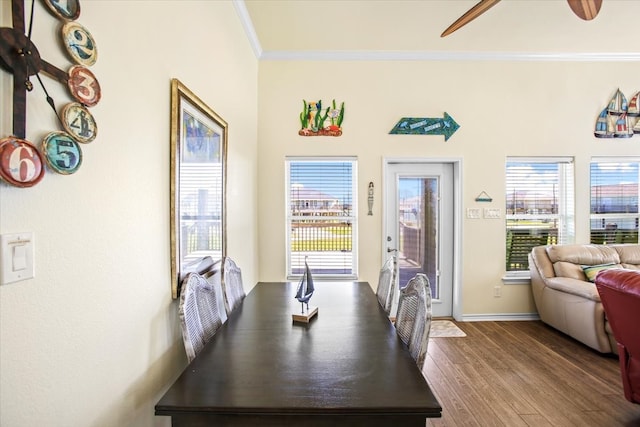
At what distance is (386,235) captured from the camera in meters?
3.86

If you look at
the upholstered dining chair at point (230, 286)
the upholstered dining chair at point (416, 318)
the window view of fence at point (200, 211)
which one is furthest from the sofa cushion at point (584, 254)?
the window view of fence at point (200, 211)

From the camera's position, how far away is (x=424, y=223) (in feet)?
13.1

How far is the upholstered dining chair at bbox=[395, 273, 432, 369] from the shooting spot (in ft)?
4.60

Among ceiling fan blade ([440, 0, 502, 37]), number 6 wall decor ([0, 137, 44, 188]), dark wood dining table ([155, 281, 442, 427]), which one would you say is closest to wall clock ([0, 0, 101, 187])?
number 6 wall decor ([0, 137, 44, 188])

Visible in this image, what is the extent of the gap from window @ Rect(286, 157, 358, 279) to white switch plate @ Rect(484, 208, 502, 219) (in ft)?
5.23

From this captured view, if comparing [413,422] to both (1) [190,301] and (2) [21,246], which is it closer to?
(1) [190,301]

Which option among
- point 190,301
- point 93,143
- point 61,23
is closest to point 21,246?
point 93,143

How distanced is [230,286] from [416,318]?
122 centimetres

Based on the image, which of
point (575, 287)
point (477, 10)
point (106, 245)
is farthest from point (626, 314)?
point (106, 245)

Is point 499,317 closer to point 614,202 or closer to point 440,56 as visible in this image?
point 614,202

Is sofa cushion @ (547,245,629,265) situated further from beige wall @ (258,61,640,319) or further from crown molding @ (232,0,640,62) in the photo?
crown molding @ (232,0,640,62)

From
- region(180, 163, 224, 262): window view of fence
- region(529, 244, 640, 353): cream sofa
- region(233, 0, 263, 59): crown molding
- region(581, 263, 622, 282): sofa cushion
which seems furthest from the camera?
region(581, 263, 622, 282): sofa cushion

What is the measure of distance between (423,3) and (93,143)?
293 centimetres

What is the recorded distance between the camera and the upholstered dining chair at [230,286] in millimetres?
2013
